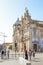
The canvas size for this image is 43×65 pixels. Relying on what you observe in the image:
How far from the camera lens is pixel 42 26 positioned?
65.4 m

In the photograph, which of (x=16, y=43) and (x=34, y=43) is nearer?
(x=34, y=43)

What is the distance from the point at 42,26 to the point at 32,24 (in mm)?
3934

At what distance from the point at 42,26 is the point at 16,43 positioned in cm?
2206

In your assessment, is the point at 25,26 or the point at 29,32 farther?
the point at 25,26

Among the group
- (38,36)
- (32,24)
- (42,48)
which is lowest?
(42,48)

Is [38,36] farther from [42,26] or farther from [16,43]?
[16,43]

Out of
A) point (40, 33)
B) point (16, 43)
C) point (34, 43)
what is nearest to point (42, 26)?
point (40, 33)

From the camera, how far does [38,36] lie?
6431 centimetres

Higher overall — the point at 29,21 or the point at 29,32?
the point at 29,21

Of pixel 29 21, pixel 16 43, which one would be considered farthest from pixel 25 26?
pixel 16 43

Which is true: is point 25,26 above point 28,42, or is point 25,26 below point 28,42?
above

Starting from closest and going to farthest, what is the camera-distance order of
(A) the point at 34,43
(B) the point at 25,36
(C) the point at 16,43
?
1. (A) the point at 34,43
2. (B) the point at 25,36
3. (C) the point at 16,43

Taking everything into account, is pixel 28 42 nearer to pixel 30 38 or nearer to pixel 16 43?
pixel 30 38

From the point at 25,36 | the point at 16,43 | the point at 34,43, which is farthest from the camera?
the point at 16,43
